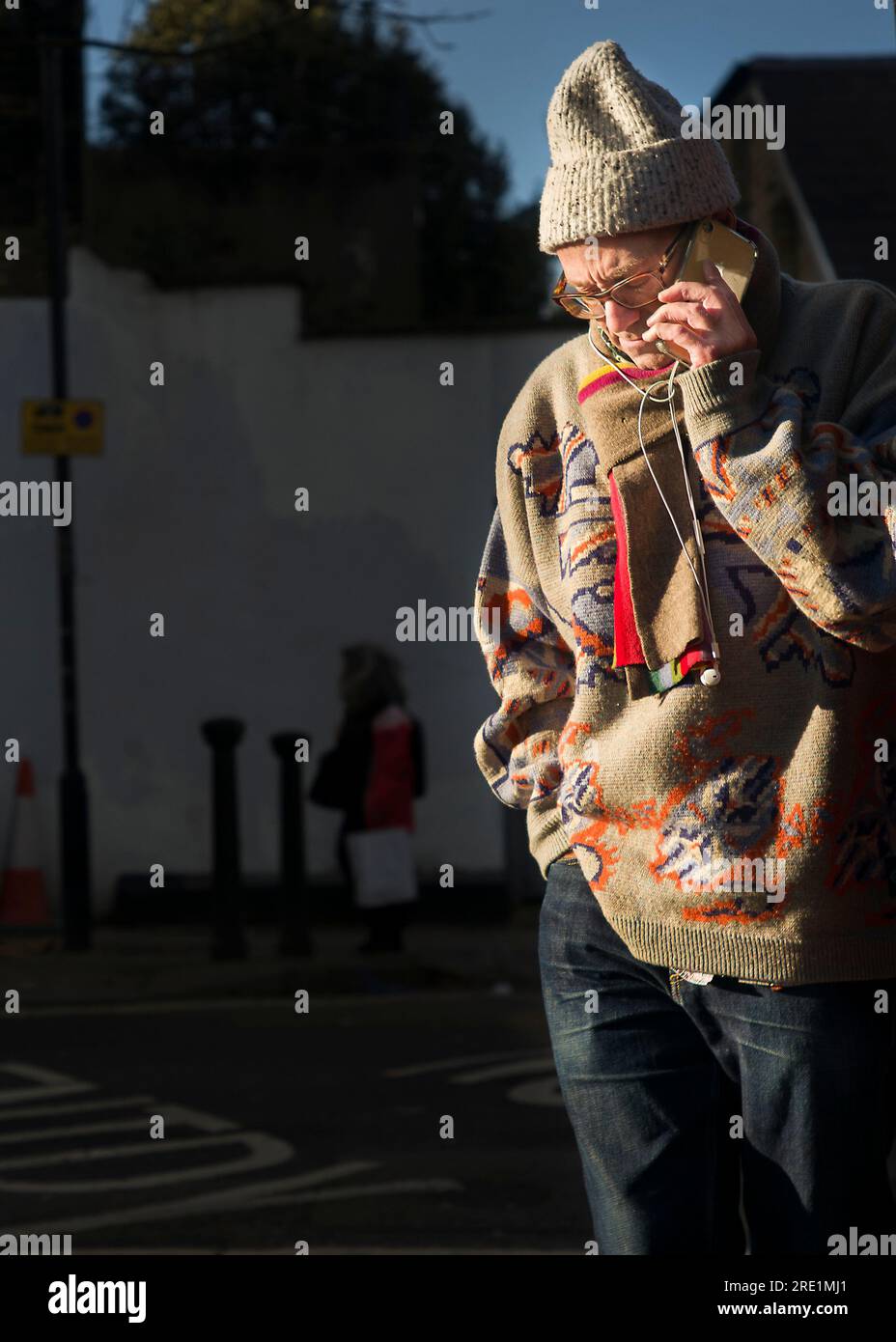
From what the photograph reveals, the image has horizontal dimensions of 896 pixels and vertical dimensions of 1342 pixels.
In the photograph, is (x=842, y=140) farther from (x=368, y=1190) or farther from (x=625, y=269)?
(x=625, y=269)

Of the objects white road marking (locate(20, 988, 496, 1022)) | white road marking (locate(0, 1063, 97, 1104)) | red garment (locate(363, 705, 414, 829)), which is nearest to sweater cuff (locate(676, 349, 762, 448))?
white road marking (locate(0, 1063, 97, 1104))

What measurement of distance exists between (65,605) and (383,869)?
212 cm

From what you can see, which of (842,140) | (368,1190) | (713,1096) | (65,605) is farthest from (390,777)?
(713,1096)

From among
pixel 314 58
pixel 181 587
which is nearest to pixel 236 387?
pixel 181 587

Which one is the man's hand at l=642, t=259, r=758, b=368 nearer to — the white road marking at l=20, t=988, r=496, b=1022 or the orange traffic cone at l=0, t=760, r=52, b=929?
the white road marking at l=20, t=988, r=496, b=1022

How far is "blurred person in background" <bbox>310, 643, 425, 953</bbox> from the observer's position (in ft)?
30.9

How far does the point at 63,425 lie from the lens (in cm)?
986

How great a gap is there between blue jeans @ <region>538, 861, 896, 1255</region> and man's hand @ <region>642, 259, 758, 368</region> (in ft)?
2.02

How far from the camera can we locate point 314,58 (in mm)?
16906

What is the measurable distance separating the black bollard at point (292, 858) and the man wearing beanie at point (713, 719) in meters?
7.31

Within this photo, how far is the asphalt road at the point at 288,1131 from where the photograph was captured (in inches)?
186
